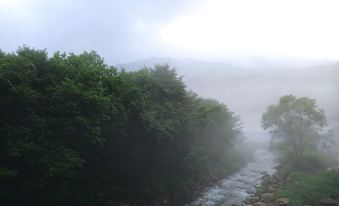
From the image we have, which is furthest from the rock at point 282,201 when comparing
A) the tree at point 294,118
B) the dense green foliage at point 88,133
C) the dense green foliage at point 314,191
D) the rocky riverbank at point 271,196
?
the tree at point 294,118

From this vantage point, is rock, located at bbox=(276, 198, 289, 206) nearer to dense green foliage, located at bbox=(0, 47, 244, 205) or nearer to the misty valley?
the misty valley

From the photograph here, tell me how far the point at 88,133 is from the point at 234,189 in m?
29.6

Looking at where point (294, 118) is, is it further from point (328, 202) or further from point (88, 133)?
point (88, 133)

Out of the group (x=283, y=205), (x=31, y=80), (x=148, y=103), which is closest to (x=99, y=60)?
(x=148, y=103)

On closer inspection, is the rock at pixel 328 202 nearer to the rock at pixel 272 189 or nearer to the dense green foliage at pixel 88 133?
the rock at pixel 272 189

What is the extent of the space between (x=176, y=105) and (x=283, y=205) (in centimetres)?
1632

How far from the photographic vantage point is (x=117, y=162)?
37938 millimetres

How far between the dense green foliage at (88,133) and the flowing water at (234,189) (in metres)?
3.40

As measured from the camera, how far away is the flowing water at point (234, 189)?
45.2 meters

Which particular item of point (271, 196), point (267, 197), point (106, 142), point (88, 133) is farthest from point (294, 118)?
point (88, 133)

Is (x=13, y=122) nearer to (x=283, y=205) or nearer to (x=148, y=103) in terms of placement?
(x=148, y=103)

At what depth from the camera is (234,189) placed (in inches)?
2117

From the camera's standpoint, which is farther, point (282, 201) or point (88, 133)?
point (282, 201)

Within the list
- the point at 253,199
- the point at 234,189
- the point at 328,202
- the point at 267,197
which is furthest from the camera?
the point at 234,189
